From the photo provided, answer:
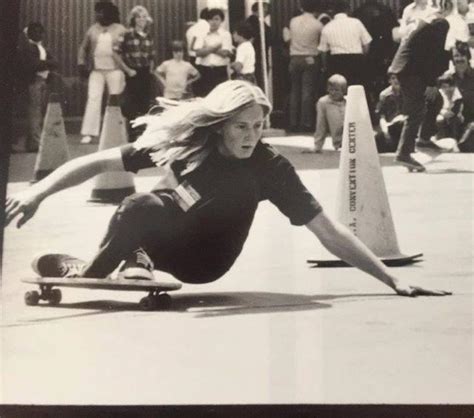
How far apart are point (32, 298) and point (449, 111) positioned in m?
1.72

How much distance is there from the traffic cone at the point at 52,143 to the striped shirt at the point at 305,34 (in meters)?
0.88

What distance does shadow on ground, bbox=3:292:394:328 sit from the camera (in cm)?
716

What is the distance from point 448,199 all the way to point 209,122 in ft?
3.88

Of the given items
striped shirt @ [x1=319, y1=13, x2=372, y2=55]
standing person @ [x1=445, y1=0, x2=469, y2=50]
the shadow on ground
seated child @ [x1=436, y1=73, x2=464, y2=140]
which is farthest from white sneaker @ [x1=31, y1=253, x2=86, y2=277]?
standing person @ [x1=445, y1=0, x2=469, y2=50]

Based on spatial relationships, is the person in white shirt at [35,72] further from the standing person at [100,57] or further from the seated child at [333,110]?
the seated child at [333,110]

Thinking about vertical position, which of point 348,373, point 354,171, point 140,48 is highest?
point 140,48

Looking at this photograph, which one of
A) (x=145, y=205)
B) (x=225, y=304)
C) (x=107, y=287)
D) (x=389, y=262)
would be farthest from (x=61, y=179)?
(x=389, y=262)

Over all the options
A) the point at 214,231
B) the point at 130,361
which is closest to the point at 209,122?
the point at 214,231

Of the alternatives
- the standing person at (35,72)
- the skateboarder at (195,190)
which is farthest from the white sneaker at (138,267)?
the standing person at (35,72)

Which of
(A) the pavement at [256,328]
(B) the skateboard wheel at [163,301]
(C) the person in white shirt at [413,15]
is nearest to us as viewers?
(A) the pavement at [256,328]

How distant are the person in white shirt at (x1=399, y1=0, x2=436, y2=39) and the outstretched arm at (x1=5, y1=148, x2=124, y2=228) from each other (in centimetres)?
117

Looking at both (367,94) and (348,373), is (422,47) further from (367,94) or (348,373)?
(348,373)

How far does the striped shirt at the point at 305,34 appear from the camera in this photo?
7.41 metres

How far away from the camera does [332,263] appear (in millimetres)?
7480
